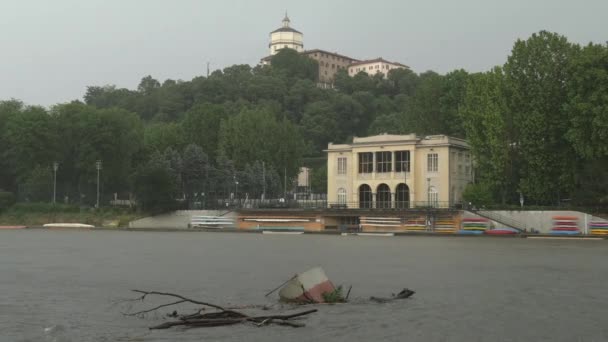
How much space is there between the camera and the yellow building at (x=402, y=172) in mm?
81938

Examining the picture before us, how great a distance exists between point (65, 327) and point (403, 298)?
37.1ft

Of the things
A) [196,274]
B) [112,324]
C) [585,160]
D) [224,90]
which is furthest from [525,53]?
[224,90]

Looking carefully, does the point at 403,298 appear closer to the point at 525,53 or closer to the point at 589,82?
the point at 589,82

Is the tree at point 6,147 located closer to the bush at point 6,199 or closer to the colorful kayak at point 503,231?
the bush at point 6,199

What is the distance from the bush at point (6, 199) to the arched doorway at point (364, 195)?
150 feet

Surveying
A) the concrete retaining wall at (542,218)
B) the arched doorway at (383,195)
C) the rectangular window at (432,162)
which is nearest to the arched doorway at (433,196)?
the rectangular window at (432,162)

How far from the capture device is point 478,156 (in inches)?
3009

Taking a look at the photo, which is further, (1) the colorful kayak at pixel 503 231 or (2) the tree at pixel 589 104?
(1) the colorful kayak at pixel 503 231

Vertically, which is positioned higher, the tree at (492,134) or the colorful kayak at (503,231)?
the tree at (492,134)

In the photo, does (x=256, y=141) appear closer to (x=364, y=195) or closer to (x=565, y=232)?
(x=364, y=195)

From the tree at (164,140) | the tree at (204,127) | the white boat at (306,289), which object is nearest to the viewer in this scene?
the white boat at (306,289)

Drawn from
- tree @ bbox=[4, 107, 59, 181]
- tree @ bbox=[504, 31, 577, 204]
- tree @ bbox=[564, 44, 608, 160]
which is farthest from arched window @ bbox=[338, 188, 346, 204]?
tree @ bbox=[4, 107, 59, 181]

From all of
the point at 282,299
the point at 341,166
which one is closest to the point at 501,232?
the point at 341,166

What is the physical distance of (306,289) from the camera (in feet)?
77.1
